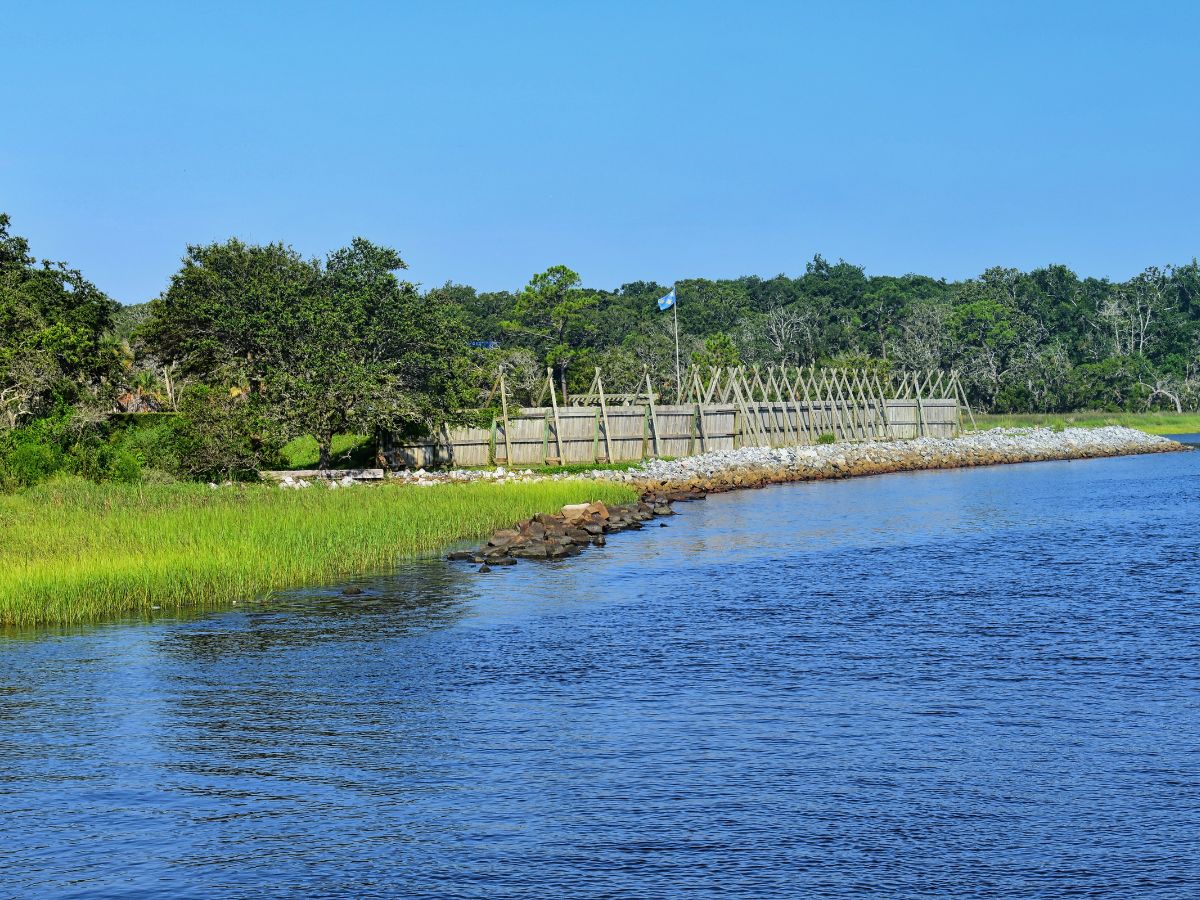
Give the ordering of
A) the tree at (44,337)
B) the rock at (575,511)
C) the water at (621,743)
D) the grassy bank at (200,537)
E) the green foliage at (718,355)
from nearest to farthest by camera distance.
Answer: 1. the water at (621,743)
2. the grassy bank at (200,537)
3. the rock at (575,511)
4. the tree at (44,337)
5. the green foliage at (718,355)

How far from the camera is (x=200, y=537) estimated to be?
25.5 meters

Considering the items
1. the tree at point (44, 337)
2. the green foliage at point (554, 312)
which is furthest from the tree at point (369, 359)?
the green foliage at point (554, 312)

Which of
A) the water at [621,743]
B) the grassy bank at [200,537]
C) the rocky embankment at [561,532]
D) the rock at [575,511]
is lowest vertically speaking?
the water at [621,743]

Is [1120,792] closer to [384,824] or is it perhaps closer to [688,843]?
[688,843]

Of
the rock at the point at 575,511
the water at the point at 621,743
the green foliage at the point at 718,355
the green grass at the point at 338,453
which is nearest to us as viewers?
the water at the point at 621,743

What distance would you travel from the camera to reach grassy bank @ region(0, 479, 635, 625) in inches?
844

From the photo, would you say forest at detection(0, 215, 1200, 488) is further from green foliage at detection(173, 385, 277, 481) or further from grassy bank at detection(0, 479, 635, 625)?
grassy bank at detection(0, 479, 635, 625)

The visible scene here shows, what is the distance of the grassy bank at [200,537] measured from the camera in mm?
21438

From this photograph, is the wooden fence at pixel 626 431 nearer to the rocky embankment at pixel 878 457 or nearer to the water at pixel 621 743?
the rocky embankment at pixel 878 457

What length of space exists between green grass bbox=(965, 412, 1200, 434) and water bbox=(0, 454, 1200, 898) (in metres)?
76.2

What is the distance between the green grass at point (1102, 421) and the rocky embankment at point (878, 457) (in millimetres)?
8276

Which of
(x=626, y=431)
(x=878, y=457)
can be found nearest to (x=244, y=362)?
(x=626, y=431)

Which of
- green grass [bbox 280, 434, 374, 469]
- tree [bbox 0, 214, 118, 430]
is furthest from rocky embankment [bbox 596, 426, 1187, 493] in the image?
tree [bbox 0, 214, 118, 430]

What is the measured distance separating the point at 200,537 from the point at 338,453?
26.9 m
